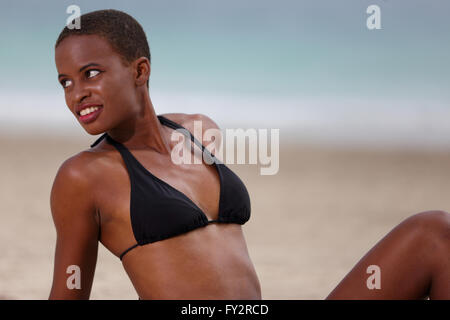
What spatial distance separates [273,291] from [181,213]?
8.07 feet

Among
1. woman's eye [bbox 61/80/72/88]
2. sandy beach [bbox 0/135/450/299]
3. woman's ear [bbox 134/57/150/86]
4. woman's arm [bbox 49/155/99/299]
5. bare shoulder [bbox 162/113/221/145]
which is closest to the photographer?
woman's arm [bbox 49/155/99/299]

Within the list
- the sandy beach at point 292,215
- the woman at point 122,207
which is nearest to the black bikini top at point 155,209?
the woman at point 122,207

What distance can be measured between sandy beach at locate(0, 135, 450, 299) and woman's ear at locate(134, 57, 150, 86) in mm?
2069

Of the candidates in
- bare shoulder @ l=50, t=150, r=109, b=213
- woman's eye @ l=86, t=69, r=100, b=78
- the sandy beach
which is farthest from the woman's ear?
the sandy beach

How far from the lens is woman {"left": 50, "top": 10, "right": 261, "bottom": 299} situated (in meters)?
1.97

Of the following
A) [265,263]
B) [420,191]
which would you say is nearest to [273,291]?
[265,263]

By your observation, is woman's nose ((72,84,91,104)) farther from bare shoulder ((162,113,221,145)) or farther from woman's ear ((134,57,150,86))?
bare shoulder ((162,113,221,145))

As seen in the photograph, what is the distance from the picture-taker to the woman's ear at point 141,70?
84.7 inches

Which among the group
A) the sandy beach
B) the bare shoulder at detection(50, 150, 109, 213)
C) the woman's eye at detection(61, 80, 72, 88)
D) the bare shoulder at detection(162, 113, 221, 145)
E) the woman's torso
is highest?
the woman's eye at detection(61, 80, 72, 88)

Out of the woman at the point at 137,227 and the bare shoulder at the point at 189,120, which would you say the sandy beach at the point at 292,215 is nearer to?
the bare shoulder at the point at 189,120

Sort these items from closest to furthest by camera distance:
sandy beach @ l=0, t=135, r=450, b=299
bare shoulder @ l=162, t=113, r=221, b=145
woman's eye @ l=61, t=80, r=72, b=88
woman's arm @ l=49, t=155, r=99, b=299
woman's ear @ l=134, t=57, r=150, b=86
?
woman's arm @ l=49, t=155, r=99, b=299
woman's eye @ l=61, t=80, r=72, b=88
woman's ear @ l=134, t=57, r=150, b=86
bare shoulder @ l=162, t=113, r=221, b=145
sandy beach @ l=0, t=135, r=450, b=299

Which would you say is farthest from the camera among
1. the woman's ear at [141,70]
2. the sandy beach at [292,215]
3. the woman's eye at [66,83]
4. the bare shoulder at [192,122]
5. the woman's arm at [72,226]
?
the sandy beach at [292,215]

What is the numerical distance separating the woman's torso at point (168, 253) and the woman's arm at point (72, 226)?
4 centimetres

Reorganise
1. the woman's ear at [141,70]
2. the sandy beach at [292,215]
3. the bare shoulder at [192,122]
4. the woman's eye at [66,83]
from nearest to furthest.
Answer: the woman's eye at [66,83], the woman's ear at [141,70], the bare shoulder at [192,122], the sandy beach at [292,215]
